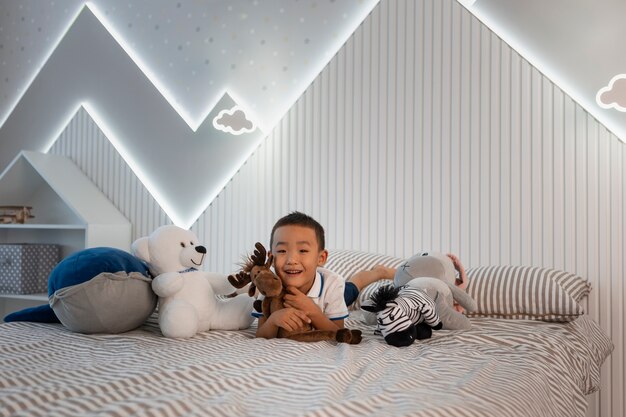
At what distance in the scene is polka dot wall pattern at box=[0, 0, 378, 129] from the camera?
2789 millimetres

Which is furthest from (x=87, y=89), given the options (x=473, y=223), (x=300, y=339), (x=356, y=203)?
(x=300, y=339)

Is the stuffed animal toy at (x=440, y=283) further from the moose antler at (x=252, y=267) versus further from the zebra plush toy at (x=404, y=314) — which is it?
the moose antler at (x=252, y=267)

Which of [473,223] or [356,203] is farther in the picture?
[356,203]

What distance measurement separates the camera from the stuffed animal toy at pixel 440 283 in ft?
5.38

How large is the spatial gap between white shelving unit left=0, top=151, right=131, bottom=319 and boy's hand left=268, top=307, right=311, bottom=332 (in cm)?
173

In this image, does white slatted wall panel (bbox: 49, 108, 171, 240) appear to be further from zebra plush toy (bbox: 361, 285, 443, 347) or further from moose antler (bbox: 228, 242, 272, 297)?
zebra plush toy (bbox: 361, 285, 443, 347)

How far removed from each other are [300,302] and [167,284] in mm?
351

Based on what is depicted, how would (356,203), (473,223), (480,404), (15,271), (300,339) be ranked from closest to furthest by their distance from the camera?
(480,404) < (300,339) < (473,223) < (356,203) < (15,271)

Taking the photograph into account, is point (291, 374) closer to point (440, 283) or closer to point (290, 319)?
point (290, 319)

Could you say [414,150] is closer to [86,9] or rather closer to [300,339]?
[300,339]

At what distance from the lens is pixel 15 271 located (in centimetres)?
303

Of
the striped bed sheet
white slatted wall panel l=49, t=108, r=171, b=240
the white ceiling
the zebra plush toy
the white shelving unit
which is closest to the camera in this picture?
the striped bed sheet

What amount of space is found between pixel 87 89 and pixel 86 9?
0.45m

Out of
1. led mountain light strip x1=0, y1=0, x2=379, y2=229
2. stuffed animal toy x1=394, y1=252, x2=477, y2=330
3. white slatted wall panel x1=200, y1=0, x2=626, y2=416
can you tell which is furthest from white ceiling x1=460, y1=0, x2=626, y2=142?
stuffed animal toy x1=394, y1=252, x2=477, y2=330
